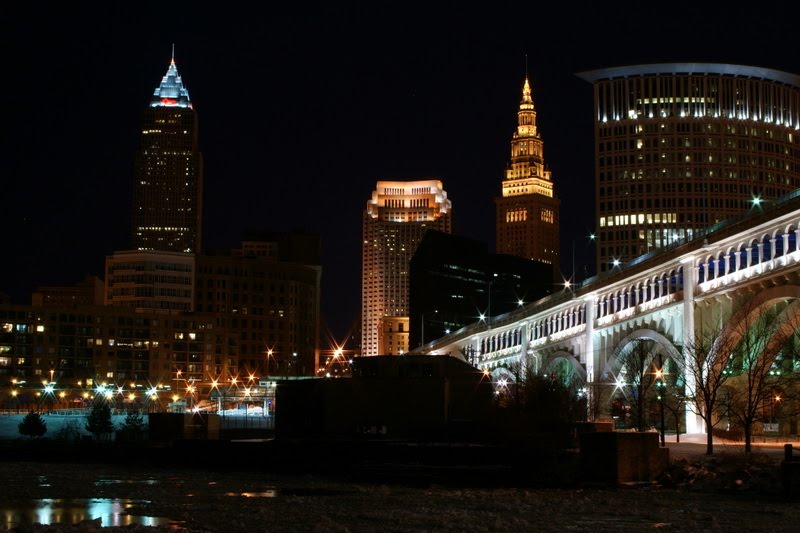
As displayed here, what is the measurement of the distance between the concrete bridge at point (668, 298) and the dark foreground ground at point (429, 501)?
2150 centimetres

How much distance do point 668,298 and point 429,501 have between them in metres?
48.5

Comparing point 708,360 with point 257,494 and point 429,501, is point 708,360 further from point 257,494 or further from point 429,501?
point 257,494

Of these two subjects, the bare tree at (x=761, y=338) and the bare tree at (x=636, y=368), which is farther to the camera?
the bare tree at (x=636, y=368)

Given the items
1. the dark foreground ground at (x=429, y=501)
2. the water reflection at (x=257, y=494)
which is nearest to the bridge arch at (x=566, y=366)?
the dark foreground ground at (x=429, y=501)

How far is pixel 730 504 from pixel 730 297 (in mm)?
36839

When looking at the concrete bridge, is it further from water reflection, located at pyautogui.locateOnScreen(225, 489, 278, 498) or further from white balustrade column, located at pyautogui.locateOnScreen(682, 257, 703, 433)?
water reflection, located at pyautogui.locateOnScreen(225, 489, 278, 498)

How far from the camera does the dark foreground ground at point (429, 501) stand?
36.5 meters

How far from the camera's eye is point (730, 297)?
76.2m

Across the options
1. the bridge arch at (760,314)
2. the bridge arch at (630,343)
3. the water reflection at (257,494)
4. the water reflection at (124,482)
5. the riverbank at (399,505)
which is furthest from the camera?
the bridge arch at (630,343)

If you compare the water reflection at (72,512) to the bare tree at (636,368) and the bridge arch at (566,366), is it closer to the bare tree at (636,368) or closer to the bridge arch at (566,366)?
the bare tree at (636,368)

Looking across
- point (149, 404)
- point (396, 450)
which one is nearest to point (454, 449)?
point (396, 450)

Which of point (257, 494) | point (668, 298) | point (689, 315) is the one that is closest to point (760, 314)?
point (689, 315)

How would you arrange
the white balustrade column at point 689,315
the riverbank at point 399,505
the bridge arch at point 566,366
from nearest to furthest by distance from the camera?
1. the riverbank at point 399,505
2. the white balustrade column at point 689,315
3. the bridge arch at point 566,366

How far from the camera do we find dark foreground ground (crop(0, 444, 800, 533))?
36500 mm
